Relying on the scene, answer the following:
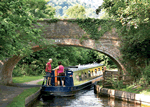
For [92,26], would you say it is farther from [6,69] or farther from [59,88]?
[6,69]

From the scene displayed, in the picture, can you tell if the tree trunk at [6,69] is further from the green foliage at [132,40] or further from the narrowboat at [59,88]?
the green foliage at [132,40]

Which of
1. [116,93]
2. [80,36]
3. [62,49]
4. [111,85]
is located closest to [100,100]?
[116,93]

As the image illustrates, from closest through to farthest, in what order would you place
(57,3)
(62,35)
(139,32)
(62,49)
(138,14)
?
(138,14)
(139,32)
(62,35)
(62,49)
(57,3)

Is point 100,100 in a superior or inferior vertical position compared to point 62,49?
inferior

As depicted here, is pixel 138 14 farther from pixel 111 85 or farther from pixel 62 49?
pixel 62 49

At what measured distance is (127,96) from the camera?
8.32 m

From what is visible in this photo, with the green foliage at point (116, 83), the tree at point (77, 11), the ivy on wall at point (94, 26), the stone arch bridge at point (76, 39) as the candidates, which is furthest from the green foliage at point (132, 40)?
the tree at point (77, 11)

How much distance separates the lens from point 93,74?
15.2 m

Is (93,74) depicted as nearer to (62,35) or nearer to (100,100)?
(62,35)

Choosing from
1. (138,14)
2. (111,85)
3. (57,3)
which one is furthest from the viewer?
(57,3)

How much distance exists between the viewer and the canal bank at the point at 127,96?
7574 mm

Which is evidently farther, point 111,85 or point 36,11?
point 36,11

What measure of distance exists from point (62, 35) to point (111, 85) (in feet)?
12.6

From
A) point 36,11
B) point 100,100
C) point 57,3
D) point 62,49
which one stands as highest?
point 57,3
